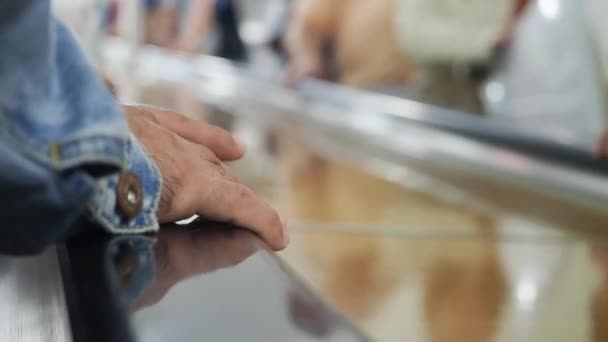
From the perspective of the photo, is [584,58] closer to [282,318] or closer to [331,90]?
[331,90]

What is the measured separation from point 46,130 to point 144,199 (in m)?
0.11

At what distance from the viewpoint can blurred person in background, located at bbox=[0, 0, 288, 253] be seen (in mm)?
429

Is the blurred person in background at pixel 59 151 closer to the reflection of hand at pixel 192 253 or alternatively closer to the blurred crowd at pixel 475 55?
the reflection of hand at pixel 192 253

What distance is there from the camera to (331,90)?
3.75m

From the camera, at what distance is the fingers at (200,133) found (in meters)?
0.65

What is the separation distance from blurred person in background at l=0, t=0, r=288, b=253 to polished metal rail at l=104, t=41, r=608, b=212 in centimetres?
138

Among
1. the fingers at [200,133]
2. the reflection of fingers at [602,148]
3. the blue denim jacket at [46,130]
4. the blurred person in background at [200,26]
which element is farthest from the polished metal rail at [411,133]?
the blue denim jacket at [46,130]

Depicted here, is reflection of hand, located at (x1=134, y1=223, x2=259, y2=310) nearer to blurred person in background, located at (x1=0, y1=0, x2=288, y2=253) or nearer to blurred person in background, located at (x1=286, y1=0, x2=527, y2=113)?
blurred person in background, located at (x1=0, y1=0, x2=288, y2=253)

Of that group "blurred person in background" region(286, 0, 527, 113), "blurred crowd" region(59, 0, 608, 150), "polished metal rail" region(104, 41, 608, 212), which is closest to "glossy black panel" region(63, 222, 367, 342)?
"polished metal rail" region(104, 41, 608, 212)

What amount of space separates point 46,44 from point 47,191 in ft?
0.22

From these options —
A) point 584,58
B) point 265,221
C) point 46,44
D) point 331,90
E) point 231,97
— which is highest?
point 46,44

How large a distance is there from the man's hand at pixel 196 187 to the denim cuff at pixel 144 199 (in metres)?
0.01

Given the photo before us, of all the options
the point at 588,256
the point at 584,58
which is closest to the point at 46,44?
the point at 588,256

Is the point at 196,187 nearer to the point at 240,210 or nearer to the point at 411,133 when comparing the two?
the point at 240,210
